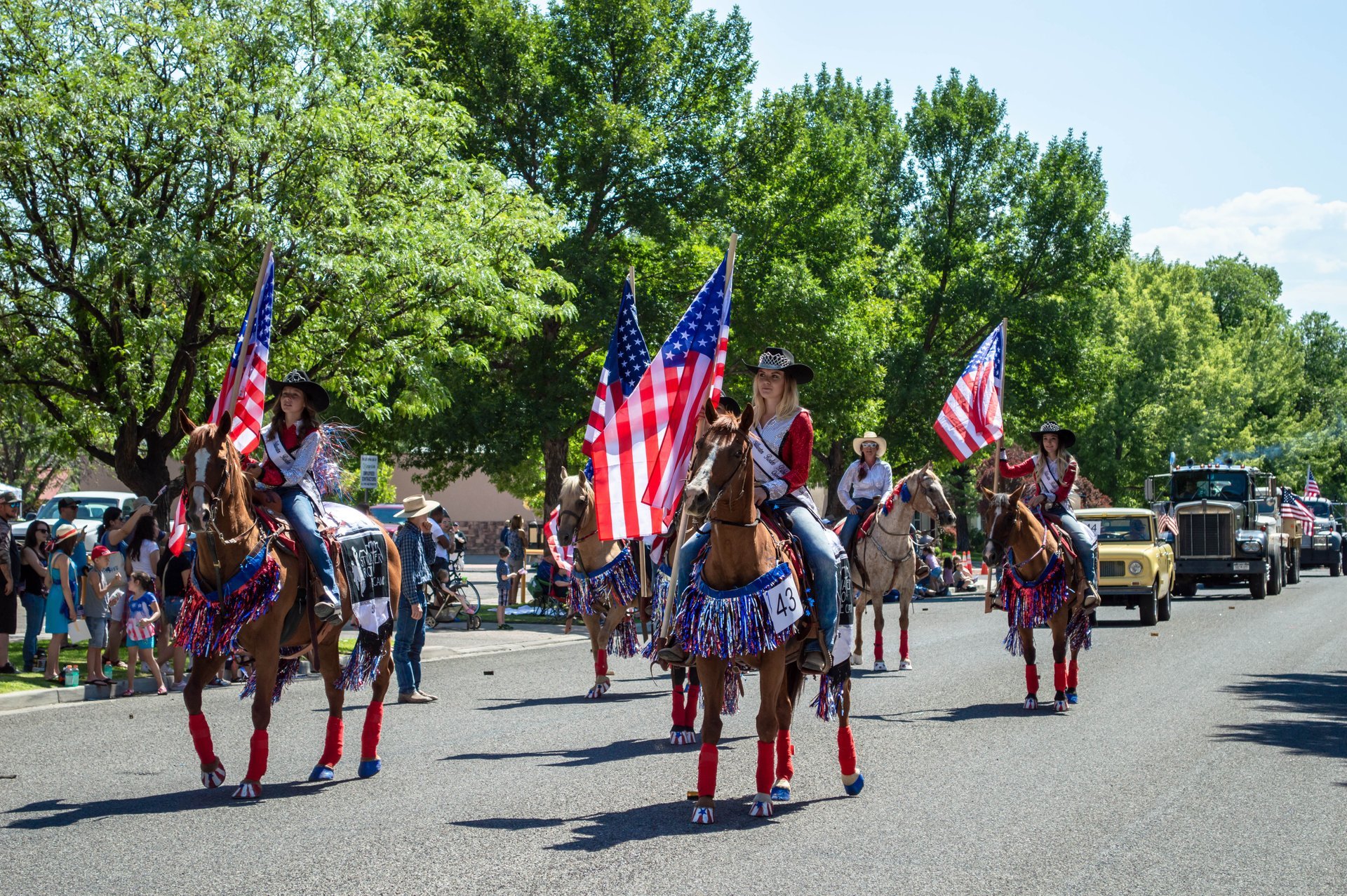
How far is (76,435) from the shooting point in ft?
63.1

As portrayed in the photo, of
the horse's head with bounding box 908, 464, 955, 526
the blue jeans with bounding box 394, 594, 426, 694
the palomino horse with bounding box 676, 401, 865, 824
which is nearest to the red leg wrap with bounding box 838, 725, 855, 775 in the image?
the palomino horse with bounding box 676, 401, 865, 824

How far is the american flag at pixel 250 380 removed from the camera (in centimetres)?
991

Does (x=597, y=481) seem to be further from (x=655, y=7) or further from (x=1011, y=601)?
(x=655, y=7)

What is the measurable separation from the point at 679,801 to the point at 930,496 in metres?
8.01

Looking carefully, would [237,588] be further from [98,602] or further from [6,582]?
[6,582]

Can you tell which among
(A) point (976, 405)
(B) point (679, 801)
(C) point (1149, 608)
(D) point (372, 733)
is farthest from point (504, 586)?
(B) point (679, 801)

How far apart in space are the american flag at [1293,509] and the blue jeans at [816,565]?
36459 mm

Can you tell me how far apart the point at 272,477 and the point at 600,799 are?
10.7 feet

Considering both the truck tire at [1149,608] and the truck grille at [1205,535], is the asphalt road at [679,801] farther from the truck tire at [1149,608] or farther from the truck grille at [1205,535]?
the truck grille at [1205,535]

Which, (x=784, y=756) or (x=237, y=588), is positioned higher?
(x=237, y=588)

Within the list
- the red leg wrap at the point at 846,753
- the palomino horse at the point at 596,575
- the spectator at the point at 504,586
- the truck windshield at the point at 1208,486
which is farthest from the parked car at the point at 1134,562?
the red leg wrap at the point at 846,753

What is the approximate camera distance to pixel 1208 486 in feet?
118

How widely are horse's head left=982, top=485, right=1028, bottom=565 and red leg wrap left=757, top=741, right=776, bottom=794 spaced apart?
213 inches

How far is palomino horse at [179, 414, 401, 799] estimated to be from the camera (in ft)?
28.1
